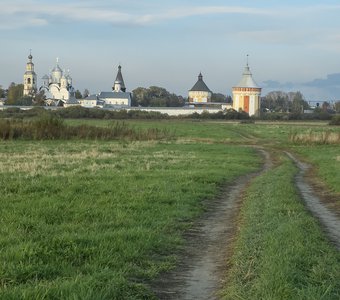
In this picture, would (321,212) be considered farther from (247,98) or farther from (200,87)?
(200,87)

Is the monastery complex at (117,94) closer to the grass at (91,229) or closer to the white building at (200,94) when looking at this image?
the white building at (200,94)

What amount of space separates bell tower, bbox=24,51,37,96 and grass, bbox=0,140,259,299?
159 metres

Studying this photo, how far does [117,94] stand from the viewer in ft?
545

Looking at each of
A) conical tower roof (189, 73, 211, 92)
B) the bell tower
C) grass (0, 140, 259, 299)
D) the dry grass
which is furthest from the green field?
conical tower roof (189, 73, 211, 92)

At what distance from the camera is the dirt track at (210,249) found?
711 cm

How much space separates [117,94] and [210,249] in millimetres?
158268

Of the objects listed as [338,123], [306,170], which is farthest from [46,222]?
[338,123]

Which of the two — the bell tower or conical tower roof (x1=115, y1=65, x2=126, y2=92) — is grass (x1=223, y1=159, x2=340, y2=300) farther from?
conical tower roof (x1=115, y1=65, x2=126, y2=92)

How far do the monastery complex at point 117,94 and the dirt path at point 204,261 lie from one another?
128712mm

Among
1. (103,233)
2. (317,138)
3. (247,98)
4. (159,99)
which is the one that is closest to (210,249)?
(103,233)

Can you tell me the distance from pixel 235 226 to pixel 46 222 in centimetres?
377

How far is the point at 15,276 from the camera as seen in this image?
22.3 feet

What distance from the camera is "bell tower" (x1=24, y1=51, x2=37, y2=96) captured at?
173 meters

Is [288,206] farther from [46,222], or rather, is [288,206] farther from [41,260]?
[41,260]
